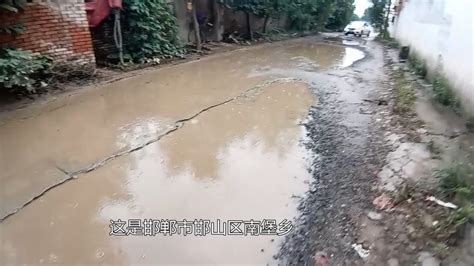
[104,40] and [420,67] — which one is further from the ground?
[104,40]

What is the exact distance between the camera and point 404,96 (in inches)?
214

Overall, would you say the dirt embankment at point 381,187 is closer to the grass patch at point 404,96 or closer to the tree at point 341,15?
the grass patch at point 404,96

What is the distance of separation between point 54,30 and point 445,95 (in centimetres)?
601

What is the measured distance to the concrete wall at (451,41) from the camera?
4.48 m

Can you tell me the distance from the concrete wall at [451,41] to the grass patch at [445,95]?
0.08 metres

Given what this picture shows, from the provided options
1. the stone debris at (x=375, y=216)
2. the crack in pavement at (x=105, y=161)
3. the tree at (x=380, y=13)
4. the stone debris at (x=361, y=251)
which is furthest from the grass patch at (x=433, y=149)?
the tree at (x=380, y=13)

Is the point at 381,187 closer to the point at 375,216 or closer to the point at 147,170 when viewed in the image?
the point at 375,216

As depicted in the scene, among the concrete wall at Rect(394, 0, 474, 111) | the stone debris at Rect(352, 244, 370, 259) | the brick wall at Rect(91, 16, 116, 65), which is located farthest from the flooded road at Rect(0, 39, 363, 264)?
the concrete wall at Rect(394, 0, 474, 111)

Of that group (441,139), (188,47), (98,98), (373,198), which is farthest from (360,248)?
(188,47)

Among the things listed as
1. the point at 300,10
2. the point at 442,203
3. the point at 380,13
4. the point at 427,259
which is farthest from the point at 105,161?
the point at 380,13

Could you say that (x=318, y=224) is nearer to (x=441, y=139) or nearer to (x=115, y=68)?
(x=441, y=139)

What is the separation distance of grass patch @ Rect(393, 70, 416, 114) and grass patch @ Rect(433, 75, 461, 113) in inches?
13.7

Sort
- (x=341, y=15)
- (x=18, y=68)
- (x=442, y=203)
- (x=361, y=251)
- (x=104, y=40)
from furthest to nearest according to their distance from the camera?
(x=341, y=15) < (x=104, y=40) < (x=18, y=68) < (x=442, y=203) < (x=361, y=251)

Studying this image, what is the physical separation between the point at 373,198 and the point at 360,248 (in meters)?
0.66
